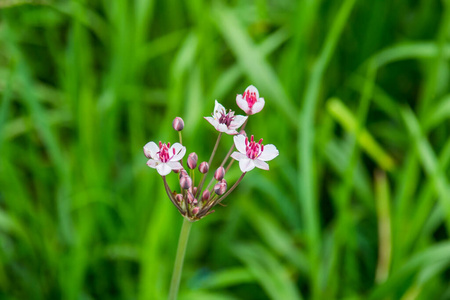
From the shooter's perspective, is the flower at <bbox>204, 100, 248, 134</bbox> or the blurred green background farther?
the blurred green background

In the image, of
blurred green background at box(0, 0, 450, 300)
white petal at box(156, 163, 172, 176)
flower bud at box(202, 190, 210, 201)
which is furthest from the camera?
blurred green background at box(0, 0, 450, 300)

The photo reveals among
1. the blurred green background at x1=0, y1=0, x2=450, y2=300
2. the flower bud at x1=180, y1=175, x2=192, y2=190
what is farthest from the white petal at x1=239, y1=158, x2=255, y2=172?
the blurred green background at x1=0, y1=0, x2=450, y2=300

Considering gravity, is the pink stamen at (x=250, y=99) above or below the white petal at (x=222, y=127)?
above

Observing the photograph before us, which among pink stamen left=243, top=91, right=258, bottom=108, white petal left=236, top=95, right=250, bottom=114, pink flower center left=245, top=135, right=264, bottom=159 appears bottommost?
pink flower center left=245, top=135, right=264, bottom=159

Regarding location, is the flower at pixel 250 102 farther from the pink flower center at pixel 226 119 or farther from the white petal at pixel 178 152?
the white petal at pixel 178 152

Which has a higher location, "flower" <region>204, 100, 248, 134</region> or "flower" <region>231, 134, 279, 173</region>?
"flower" <region>204, 100, 248, 134</region>

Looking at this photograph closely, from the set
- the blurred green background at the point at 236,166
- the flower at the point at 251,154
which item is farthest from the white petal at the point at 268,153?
the blurred green background at the point at 236,166

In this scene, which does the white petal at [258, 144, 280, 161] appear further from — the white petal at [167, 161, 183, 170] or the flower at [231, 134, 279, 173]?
the white petal at [167, 161, 183, 170]
